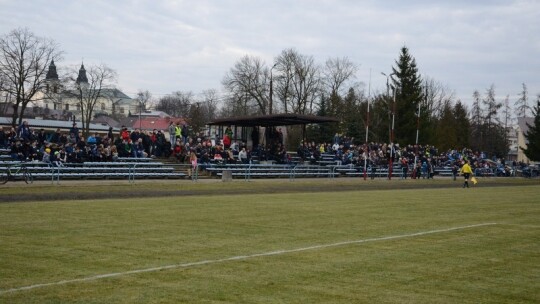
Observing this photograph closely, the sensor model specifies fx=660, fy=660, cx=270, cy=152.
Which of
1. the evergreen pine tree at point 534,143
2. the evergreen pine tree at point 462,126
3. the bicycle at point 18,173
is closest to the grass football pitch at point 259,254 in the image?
the bicycle at point 18,173

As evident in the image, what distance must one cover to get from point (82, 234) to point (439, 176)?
5239cm

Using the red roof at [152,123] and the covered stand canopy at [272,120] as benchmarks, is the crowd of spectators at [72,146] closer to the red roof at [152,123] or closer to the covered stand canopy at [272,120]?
the covered stand canopy at [272,120]

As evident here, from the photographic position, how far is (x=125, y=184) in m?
32.3

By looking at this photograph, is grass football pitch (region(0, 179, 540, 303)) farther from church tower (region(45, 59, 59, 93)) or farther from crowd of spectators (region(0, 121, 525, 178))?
church tower (region(45, 59, 59, 93))

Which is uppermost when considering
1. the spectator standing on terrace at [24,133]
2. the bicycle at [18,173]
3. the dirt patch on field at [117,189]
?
the spectator standing on terrace at [24,133]

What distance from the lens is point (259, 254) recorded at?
11664mm

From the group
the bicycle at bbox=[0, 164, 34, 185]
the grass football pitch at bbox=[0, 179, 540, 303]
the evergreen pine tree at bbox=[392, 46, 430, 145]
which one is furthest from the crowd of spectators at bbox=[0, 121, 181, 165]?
the evergreen pine tree at bbox=[392, 46, 430, 145]

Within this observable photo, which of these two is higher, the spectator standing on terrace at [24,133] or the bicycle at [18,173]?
the spectator standing on terrace at [24,133]

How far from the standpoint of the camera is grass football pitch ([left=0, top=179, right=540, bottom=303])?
8.63m

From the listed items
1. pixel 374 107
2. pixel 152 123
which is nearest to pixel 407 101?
pixel 374 107

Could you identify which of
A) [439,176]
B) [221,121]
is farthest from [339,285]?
[439,176]

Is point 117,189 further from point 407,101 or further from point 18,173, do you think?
point 407,101

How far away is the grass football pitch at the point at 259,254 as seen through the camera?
863 centimetres

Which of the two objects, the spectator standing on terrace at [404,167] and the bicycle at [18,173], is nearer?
the bicycle at [18,173]
